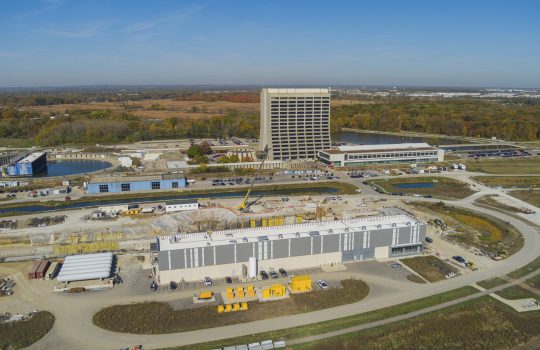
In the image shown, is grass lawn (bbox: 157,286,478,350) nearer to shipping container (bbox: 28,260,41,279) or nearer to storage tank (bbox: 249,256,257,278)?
storage tank (bbox: 249,256,257,278)

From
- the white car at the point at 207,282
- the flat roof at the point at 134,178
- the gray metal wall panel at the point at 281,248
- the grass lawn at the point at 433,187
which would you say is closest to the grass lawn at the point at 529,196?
the grass lawn at the point at 433,187

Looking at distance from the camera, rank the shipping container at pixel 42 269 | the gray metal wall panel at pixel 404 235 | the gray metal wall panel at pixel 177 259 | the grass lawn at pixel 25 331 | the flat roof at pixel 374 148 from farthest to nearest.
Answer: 1. the flat roof at pixel 374 148
2. the gray metal wall panel at pixel 404 235
3. the shipping container at pixel 42 269
4. the gray metal wall panel at pixel 177 259
5. the grass lawn at pixel 25 331

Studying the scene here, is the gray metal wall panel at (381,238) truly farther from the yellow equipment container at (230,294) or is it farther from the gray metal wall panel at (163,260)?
the gray metal wall panel at (163,260)

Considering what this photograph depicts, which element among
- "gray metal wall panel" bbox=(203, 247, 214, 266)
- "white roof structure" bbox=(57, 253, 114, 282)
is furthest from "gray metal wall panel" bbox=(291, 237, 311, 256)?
"white roof structure" bbox=(57, 253, 114, 282)

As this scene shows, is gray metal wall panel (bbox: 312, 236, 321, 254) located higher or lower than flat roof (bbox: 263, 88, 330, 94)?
lower

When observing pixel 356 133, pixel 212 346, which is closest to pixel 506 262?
pixel 212 346
